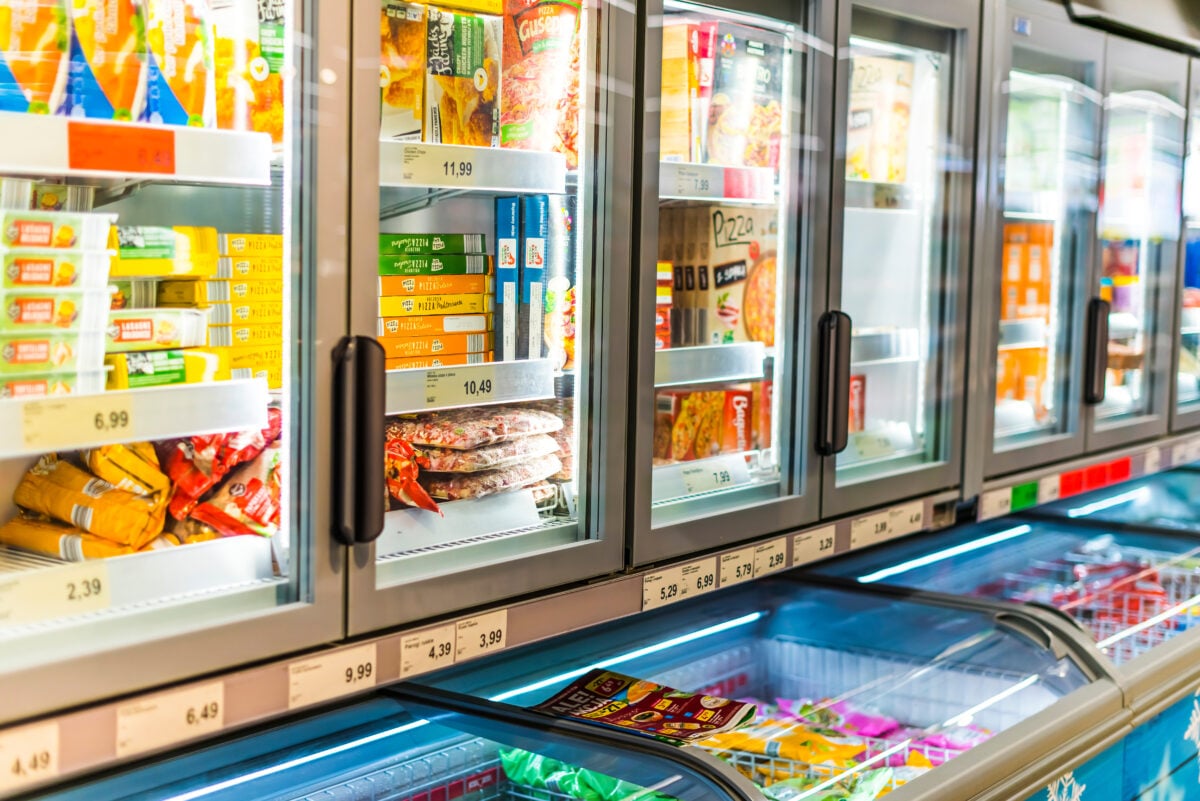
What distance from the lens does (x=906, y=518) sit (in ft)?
8.74

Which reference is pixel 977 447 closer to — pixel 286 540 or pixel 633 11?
pixel 633 11

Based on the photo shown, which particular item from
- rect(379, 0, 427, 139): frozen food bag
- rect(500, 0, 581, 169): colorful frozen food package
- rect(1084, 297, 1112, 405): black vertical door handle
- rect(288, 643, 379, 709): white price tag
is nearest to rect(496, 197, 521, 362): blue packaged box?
rect(500, 0, 581, 169): colorful frozen food package

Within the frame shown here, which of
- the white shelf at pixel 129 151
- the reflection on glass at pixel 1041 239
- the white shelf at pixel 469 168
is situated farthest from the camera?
the reflection on glass at pixel 1041 239

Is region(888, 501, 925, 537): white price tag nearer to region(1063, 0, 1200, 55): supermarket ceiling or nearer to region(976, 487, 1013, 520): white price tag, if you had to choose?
region(976, 487, 1013, 520): white price tag

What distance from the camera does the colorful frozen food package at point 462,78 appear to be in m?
1.79

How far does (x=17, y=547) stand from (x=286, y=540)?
310 mm

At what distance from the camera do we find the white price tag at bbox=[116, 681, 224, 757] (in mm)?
1349

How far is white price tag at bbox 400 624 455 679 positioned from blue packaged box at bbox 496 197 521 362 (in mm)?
476

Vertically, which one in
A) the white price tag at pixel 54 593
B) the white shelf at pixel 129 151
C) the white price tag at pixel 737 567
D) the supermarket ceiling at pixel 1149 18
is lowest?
the white price tag at pixel 737 567

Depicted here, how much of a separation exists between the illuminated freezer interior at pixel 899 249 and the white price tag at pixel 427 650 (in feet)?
4.16

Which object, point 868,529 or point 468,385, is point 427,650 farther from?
point 868,529

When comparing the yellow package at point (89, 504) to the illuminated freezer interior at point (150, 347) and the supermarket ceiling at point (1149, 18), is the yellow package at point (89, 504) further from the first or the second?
the supermarket ceiling at point (1149, 18)

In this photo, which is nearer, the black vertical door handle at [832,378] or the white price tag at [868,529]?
the black vertical door handle at [832,378]

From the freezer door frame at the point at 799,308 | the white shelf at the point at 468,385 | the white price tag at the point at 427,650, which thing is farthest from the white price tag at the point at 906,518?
the white price tag at the point at 427,650
